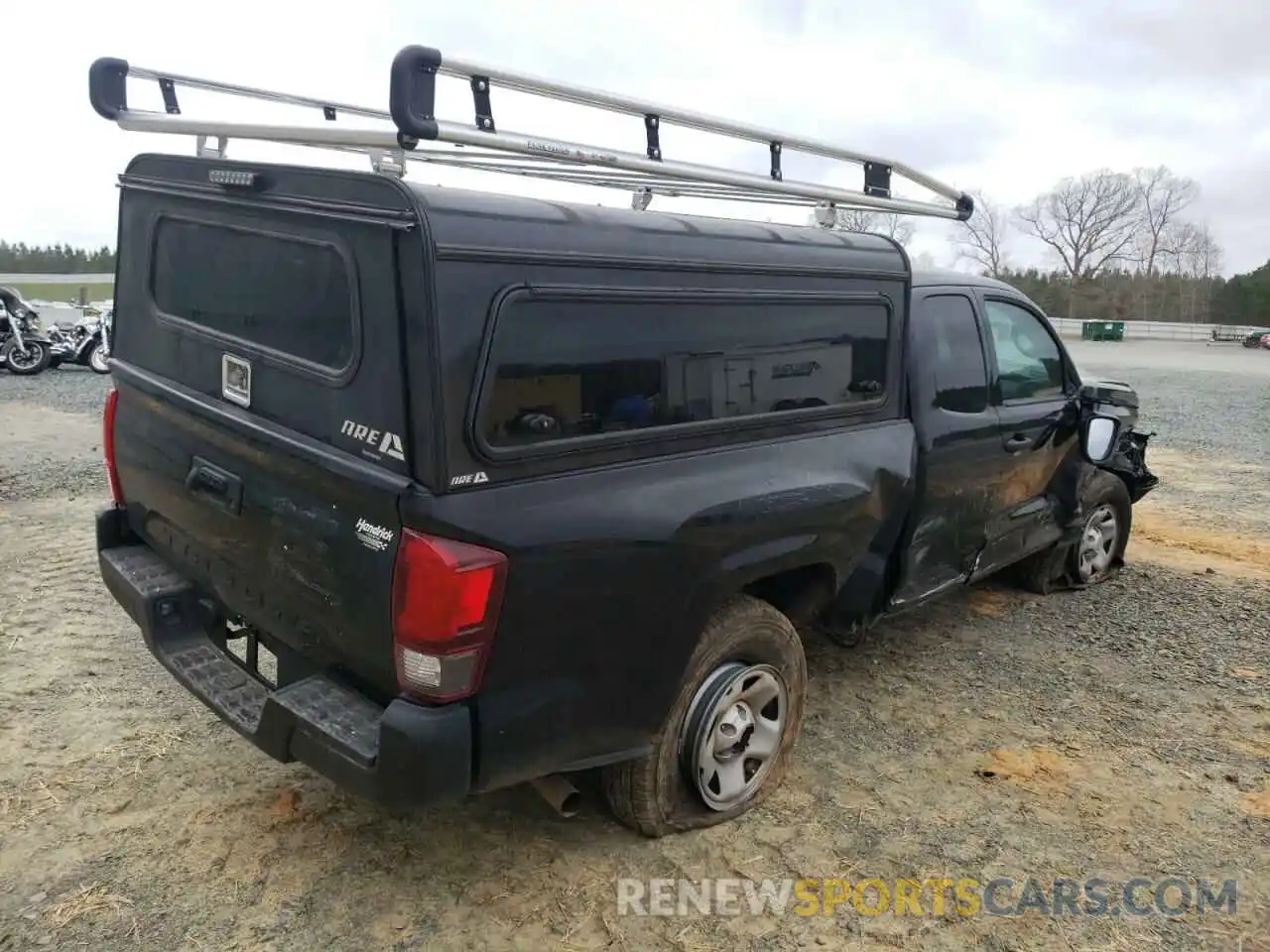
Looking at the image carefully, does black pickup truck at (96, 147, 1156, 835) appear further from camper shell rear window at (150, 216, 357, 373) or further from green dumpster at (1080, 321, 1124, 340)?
green dumpster at (1080, 321, 1124, 340)

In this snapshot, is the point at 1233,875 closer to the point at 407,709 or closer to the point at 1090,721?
the point at 1090,721

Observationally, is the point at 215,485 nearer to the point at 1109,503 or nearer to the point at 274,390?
the point at 274,390

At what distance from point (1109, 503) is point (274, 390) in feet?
16.7

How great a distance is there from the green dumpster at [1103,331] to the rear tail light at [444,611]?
141ft

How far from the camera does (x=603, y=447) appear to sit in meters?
2.74

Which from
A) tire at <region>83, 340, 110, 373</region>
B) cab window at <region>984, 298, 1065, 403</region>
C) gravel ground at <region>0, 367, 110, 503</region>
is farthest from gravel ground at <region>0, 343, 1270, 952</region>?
tire at <region>83, 340, 110, 373</region>

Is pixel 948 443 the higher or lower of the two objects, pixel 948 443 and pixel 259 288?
the lower

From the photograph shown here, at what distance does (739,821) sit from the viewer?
3344 mm

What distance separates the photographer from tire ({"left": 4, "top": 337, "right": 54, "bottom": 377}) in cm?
1538

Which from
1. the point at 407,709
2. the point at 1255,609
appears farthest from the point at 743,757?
the point at 1255,609

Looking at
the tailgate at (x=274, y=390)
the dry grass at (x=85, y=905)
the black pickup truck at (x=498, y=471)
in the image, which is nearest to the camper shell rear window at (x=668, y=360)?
the black pickup truck at (x=498, y=471)

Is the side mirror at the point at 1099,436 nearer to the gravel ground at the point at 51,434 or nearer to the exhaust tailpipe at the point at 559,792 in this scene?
the exhaust tailpipe at the point at 559,792

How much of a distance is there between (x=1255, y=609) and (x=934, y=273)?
3.15 metres

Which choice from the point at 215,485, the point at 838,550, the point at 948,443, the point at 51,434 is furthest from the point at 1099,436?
the point at 51,434
